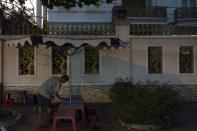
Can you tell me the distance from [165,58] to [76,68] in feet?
12.5

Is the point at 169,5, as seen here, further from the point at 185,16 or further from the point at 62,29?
the point at 62,29

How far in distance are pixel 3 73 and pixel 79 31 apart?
3.53 metres

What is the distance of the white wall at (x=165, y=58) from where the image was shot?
2197cm

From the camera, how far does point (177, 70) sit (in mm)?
22266

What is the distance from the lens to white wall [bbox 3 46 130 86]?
21.4 m

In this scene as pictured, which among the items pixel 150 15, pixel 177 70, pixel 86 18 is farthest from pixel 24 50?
pixel 150 15

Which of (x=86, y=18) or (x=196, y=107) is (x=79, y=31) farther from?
(x=86, y=18)

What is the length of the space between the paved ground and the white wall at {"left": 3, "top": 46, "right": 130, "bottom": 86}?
1.70 metres

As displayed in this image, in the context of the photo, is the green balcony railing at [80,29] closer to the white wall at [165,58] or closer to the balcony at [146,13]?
the white wall at [165,58]

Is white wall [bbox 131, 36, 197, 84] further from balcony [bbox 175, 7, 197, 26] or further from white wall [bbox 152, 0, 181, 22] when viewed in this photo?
white wall [bbox 152, 0, 181, 22]

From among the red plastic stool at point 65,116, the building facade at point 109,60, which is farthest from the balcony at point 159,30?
the red plastic stool at point 65,116

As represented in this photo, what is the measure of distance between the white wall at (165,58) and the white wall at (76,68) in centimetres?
45

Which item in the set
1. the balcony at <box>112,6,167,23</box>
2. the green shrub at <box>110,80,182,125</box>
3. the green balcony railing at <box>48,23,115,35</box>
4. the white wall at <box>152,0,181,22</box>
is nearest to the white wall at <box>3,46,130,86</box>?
the green balcony railing at <box>48,23,115,35</box>

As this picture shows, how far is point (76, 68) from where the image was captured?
71.3 ft
